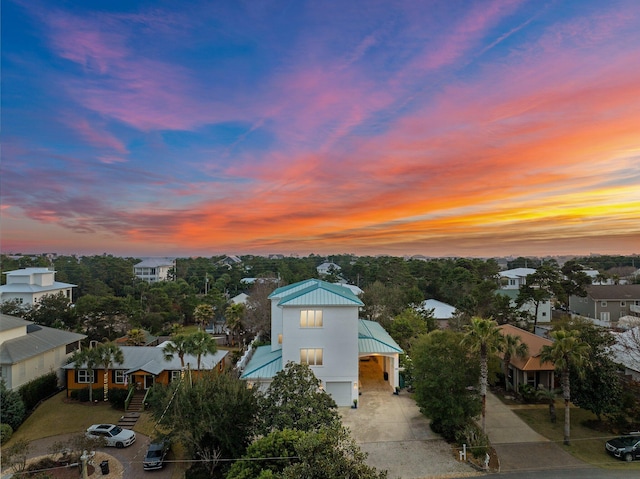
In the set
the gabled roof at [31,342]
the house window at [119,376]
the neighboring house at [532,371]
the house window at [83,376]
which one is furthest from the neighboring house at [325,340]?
the gabled roof at [31,342]

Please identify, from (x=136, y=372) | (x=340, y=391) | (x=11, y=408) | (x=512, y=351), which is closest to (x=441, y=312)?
(x=512, y=351)

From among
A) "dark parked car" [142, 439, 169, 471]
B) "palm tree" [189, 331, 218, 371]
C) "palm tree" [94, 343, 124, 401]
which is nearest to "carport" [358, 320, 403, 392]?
"palm tree" [189, 331, 218, 371]

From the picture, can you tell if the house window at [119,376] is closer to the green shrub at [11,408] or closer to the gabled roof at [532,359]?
the green shrub at [11,408]

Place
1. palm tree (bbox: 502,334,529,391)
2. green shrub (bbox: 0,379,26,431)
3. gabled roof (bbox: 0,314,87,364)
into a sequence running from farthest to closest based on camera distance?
gabled roof (bbox: 0,314,87,364) < palm tree (bbox: 502,334,529,391) < green shrub (bbox: 0,379,26,431)

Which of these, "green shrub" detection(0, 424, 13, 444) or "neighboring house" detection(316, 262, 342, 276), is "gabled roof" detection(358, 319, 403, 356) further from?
"neighboring house" detection(316, 262, 342, 276)

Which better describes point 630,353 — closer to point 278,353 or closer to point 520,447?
point 520,447

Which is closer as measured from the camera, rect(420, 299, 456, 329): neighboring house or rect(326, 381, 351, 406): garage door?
rect(326, 381, 351, 406): garage door
